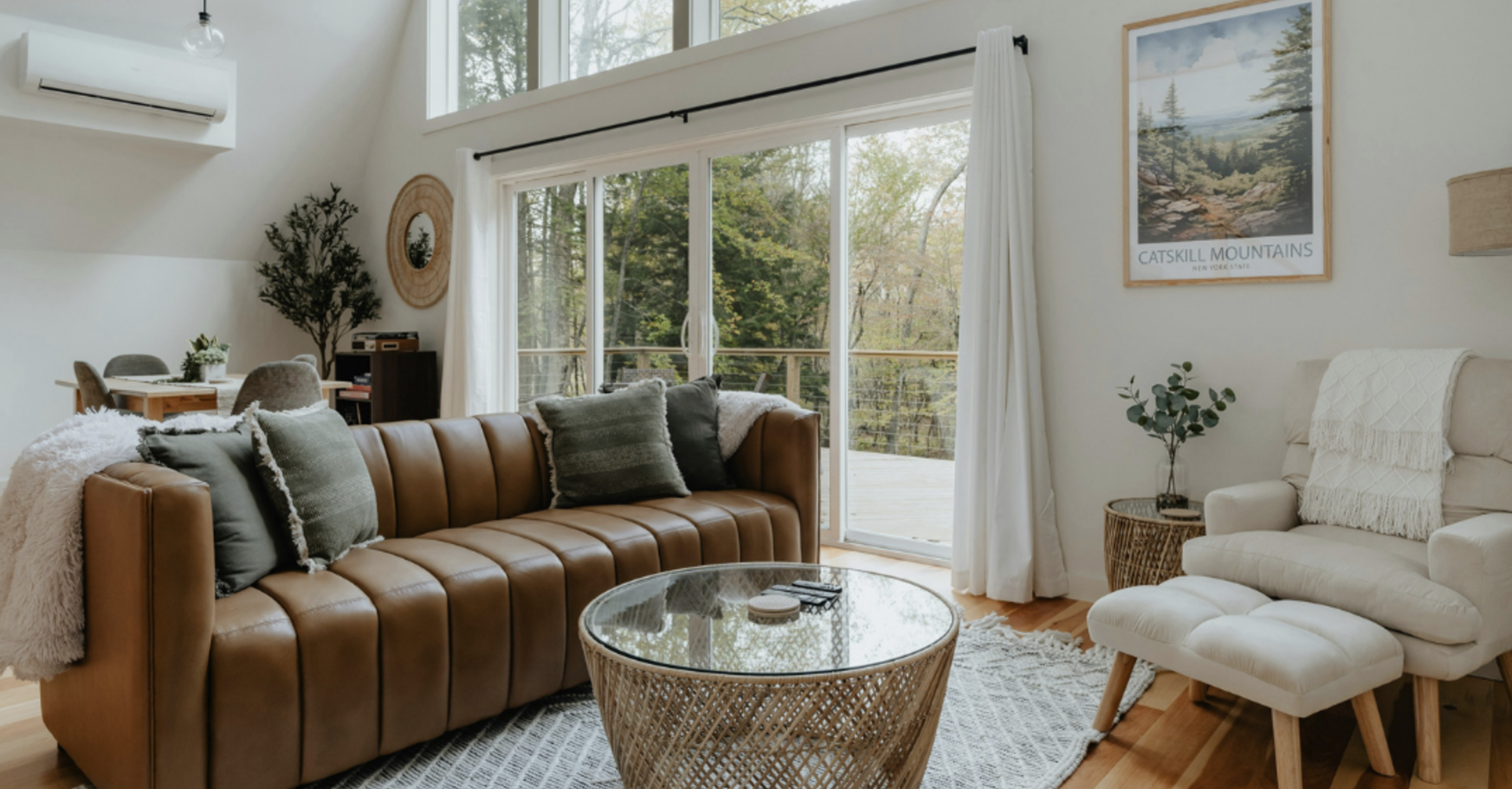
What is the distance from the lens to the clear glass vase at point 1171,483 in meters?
2.96

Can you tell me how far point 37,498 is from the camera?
6.22 ft

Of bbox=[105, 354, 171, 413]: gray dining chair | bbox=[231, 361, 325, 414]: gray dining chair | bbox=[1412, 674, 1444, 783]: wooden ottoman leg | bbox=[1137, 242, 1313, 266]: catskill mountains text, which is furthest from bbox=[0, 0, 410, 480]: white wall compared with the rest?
bbox=[1412, 674, 1444, 783]: wooden ottoman leg

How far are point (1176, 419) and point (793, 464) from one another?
4.05 feet

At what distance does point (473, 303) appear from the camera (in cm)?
543

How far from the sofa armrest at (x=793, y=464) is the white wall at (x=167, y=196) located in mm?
4218

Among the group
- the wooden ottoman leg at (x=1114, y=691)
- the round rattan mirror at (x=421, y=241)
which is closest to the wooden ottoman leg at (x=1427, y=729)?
the wooden ottoman leg at (x=1114, y=691)

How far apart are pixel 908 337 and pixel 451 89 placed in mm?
3720

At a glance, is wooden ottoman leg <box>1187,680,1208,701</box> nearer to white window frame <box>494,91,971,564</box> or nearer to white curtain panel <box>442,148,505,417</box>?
white window frame <box>494,91,971,564</box>

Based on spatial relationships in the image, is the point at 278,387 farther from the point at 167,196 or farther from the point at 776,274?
the point at 167,196

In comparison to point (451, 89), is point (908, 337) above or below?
below

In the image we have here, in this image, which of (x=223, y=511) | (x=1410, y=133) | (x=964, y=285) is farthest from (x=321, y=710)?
(x=1410, y=133)

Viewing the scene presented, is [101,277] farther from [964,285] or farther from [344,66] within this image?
[964,285]

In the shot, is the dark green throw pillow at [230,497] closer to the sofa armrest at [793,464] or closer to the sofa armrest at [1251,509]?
the sofa armrest at [793,464]

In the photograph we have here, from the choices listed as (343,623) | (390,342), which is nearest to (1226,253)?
(343,623)
